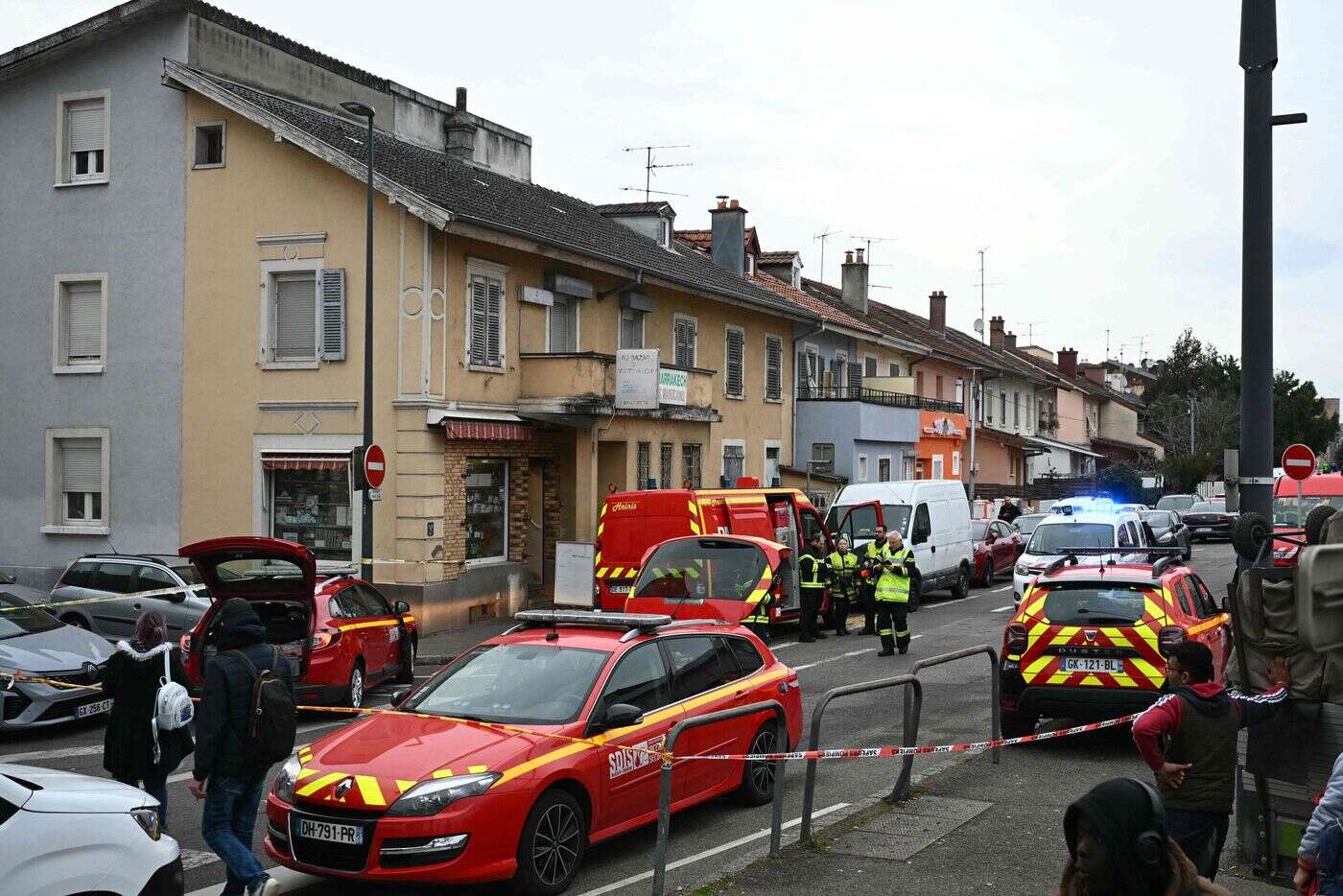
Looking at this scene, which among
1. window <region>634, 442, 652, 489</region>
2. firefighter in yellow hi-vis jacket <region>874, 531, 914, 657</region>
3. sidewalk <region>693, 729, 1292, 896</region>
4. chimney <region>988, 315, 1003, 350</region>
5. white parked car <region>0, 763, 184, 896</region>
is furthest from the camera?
chimney <region>988, 315, 1003, 350</region>

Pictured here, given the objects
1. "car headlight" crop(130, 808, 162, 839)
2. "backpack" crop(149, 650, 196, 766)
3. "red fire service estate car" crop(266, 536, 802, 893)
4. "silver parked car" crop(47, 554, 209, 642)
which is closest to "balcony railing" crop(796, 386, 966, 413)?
"silver parked car" crop(47, 554, 209, 642)

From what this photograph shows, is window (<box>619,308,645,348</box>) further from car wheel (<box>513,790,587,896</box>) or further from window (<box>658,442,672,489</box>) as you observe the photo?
car wheel (<box>513,790,587,896</box>)

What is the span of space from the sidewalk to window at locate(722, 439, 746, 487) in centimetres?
2307

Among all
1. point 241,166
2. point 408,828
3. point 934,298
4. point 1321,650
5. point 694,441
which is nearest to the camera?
point 1321,650

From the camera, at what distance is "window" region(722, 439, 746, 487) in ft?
111

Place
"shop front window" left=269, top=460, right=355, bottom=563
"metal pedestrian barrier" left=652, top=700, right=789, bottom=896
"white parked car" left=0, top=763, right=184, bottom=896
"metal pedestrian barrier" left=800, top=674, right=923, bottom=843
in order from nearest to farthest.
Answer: "white parked car" left=0, top=763, right=184, bottom=896, "metal pedestrian barrier" left=652, top=700, right=789, bottom=896, "metal pedestrian barrier" left=800, top=674, right=923, bottom=843, "shop front window" left=269, top=460, right=355, bottom=563

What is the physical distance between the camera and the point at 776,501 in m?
23.1

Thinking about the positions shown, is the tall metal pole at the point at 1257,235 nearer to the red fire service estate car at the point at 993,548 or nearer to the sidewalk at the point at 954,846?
the sidewalk at the point at 954,846

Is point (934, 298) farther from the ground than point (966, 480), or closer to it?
farther from the ground

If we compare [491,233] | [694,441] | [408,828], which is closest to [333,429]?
[491,233]

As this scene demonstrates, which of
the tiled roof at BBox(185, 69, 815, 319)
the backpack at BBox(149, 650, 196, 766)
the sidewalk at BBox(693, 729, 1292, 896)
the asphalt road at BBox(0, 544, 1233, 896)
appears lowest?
the asphalt road at BBox(0, 544, 1233, 896)

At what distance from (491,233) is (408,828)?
17.3 meters

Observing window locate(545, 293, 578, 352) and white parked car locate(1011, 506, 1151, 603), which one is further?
window locate(545, 293, 578, 352)

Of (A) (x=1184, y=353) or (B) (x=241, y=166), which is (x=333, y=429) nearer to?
(B) (x=241, y=166)
